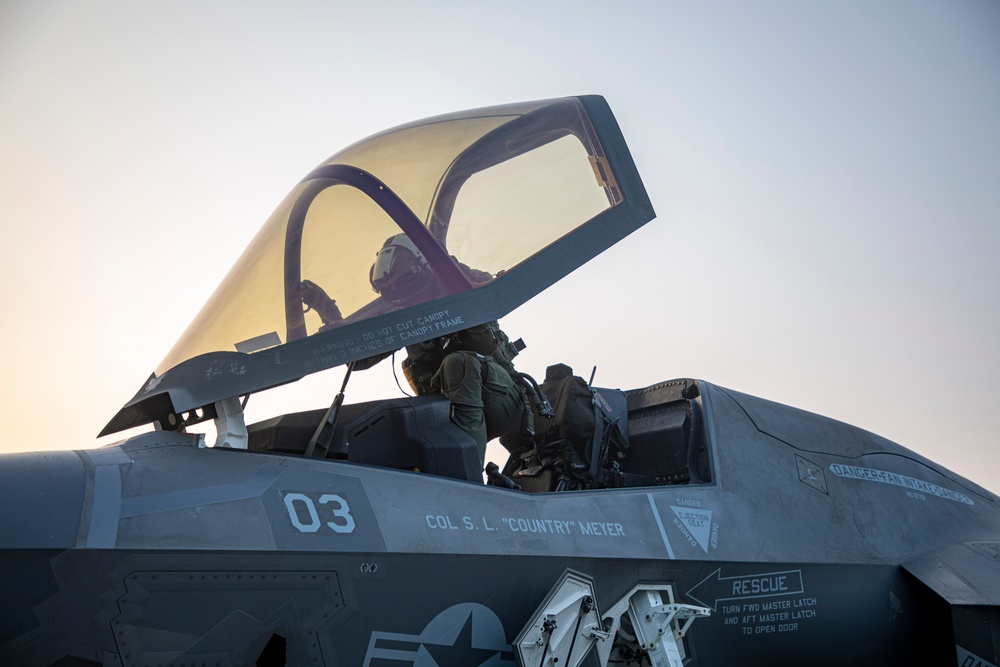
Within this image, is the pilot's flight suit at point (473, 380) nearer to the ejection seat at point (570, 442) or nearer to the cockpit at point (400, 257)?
the cockpit at point (400, 257)

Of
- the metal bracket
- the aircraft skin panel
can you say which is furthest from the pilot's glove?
the aircraft skin panel

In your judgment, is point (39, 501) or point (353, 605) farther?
point (353, 605)

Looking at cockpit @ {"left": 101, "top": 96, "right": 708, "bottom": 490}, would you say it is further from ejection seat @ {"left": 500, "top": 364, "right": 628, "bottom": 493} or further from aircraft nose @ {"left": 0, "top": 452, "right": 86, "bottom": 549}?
ejection seat @ {"left": 500, "top": 364, "right": 628, "bottom": 493}

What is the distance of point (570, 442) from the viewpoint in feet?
21.6

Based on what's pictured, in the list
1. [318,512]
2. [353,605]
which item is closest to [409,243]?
[318,512]

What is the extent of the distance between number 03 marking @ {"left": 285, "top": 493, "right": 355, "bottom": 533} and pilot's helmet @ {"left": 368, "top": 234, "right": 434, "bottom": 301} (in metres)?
1.10

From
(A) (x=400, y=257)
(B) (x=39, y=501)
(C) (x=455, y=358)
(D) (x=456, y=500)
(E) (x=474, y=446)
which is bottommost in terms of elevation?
(B) (x=39, y=501)

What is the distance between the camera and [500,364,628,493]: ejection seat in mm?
6453

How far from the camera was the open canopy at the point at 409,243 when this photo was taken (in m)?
4.56

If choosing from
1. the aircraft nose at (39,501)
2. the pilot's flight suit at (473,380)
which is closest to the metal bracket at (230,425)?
the aircraft nose at (39,501)

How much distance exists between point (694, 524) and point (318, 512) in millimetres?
2411

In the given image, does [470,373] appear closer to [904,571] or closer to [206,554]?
[206,554]

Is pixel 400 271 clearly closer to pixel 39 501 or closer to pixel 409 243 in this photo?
pixel 409 243

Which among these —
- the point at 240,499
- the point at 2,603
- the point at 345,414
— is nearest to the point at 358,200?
the point at 345,414
